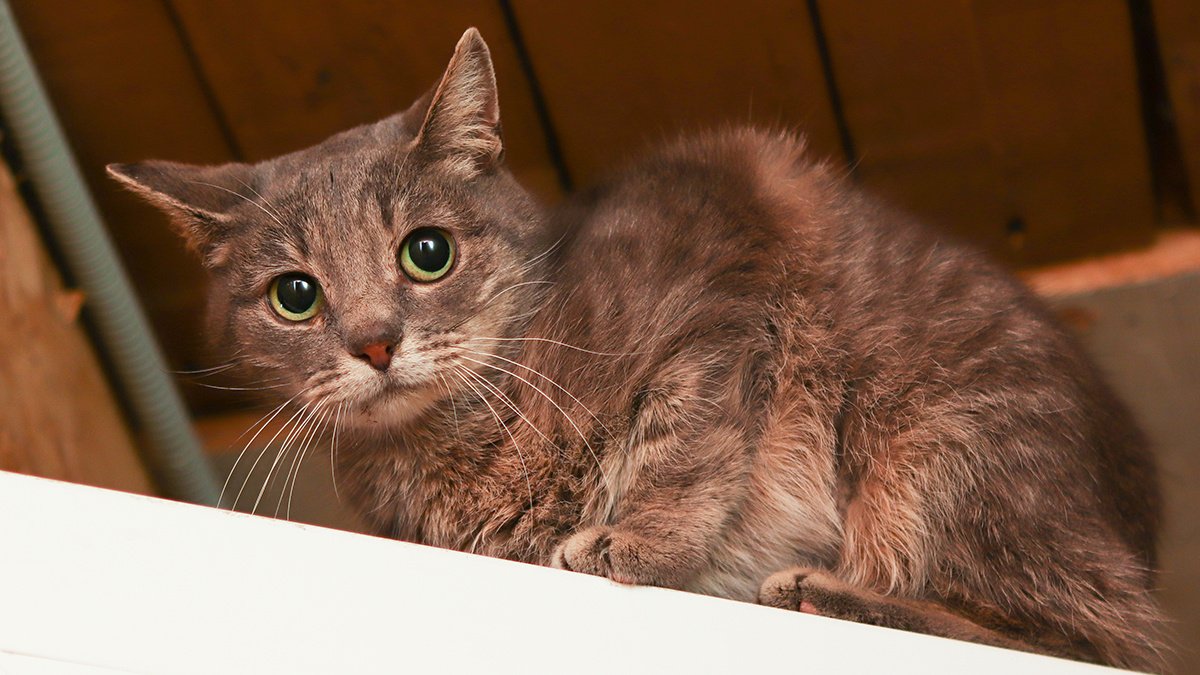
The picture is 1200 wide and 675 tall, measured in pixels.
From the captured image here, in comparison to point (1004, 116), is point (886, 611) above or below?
below

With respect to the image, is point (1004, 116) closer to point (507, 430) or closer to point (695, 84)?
point (695, 84)

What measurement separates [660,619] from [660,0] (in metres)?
1.26

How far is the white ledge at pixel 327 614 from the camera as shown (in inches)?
46.8


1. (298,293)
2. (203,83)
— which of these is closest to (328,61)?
(203,83)

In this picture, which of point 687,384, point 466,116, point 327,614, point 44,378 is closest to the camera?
point 327,614

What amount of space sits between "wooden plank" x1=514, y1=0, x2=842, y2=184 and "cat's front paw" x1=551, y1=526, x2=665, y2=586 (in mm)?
837

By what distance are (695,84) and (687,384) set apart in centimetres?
84

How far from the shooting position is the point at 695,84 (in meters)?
2.22

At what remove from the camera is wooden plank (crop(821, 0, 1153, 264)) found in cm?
213

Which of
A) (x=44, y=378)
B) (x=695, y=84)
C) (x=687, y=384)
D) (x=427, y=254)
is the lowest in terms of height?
(x=44, y=378)

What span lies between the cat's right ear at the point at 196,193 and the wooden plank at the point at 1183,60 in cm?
167

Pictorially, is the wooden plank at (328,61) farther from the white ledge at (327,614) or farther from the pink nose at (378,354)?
the white ledge at (327,614)

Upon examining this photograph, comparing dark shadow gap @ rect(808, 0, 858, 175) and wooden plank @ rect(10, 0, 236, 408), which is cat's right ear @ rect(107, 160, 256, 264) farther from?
dark shadow gap @ rect(808, 0, 858, 175)

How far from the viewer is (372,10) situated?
2141mm
